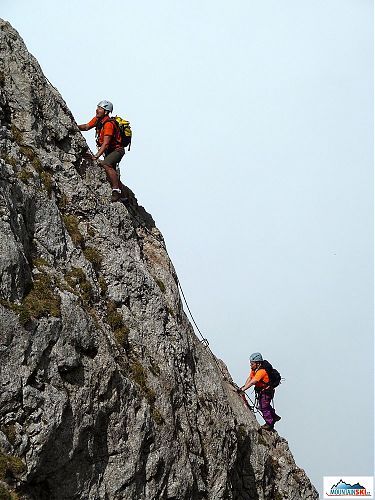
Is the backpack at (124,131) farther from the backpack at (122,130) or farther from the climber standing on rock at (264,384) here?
the climber standing on rock at (264,384)

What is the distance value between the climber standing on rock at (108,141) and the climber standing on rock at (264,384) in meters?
9.02

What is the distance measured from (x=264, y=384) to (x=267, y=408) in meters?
0.94

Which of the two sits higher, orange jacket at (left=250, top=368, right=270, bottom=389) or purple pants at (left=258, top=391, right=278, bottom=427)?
orange jacket at (left=250, top=368, right=270, bottom=389)

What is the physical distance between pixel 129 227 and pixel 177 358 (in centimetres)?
497

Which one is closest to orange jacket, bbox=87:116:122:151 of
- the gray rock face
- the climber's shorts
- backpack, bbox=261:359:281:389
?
the climber's shorts

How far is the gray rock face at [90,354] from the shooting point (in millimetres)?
13930

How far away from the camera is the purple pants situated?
25.5 metres

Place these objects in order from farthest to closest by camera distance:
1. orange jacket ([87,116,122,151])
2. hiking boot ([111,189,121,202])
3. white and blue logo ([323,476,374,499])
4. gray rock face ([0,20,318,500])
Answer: white and blue logo ([323,476,374,499]), orange jacket ([87,116,122,151]), hiking boot ([111,189,121,202]), gray rock face ([0,20,318,500])

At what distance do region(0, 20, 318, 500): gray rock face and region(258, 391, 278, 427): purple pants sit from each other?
4.10 ft

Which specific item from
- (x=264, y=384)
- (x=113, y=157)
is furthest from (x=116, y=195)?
(x=264, y=384)

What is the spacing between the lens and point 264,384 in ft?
84.4

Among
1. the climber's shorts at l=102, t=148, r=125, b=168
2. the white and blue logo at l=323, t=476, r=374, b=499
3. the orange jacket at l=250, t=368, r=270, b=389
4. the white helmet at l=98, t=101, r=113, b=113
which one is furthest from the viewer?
A: the white and blue logo at l=323, t=476, r=374, b=499

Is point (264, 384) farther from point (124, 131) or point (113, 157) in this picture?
point (124, 131)

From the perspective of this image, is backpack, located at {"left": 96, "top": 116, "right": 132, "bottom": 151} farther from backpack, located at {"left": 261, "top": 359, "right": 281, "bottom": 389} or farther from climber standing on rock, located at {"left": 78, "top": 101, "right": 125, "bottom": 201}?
backpack, located at {"left": 261, "top": 359, "right": 281, "bottom": 389}
